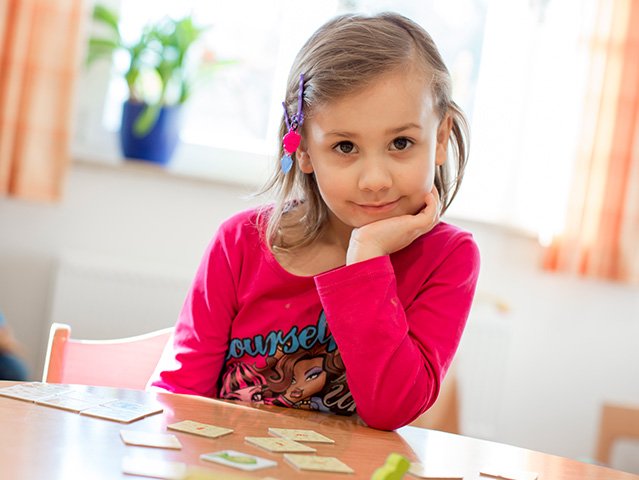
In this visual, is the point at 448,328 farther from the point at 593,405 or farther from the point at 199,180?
the point at 593,405

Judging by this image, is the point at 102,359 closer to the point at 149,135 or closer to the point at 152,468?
the point at 152,468

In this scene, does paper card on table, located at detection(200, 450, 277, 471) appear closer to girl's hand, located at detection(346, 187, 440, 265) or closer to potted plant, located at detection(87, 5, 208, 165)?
girl's hand, located at detection(346, 187, 440, 265)

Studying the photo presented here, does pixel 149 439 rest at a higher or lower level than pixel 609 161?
lower

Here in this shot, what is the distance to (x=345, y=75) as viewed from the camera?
4.67ft

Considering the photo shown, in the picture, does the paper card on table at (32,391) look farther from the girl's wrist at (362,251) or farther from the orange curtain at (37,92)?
the orange curtain at (37,92)

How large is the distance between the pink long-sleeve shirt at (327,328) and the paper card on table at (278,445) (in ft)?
0.96

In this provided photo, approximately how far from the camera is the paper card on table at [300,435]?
1077 millimetres

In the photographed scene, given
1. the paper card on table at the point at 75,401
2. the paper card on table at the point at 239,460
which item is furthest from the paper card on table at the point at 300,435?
the paper card on table at the point at 75,401

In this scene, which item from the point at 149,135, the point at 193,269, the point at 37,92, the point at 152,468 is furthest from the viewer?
the point at 193,269

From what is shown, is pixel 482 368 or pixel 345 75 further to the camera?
pixel 482 368

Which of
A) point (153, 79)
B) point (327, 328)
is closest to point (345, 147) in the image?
point (327, 328)

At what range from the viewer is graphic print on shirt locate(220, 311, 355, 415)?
4.84 ft

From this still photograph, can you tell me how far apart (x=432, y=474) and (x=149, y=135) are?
2.50 meters

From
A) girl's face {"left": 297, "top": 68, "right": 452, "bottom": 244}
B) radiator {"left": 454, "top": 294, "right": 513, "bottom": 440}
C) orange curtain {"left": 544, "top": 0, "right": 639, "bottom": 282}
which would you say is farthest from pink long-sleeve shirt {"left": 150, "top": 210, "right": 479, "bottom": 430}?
orange curtain {"left": 544, "top": 0, "right": 639, "bottom": 282}
